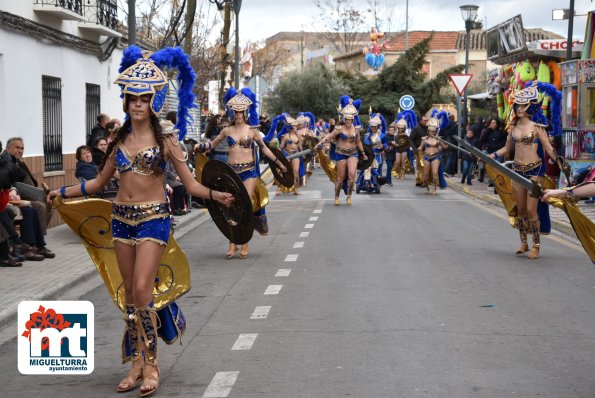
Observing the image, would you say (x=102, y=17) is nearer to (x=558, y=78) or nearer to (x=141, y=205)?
(x=558, y=78)

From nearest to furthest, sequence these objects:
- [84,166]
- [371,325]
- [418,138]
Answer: [371,325] → [84,166] → [418,138]

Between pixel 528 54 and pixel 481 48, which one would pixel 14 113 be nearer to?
pixel 528 54

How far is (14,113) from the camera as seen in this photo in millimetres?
17750

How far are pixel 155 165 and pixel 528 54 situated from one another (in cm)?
2563

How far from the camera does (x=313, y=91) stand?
66.0 meters

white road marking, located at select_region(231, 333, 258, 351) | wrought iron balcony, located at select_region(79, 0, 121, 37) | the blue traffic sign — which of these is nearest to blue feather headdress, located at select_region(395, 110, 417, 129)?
the blue traffic sign

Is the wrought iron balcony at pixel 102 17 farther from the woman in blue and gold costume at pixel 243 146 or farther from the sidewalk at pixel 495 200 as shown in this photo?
the sidewalk at pixel 495 200

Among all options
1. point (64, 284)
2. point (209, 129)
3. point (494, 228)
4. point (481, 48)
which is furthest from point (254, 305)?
point (481, 48)

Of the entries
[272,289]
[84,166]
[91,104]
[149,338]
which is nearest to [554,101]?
[272,289]

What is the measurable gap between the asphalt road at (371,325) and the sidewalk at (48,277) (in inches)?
19.2

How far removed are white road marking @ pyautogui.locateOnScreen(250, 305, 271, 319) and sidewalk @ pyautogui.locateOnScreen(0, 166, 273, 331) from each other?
7.08 feet

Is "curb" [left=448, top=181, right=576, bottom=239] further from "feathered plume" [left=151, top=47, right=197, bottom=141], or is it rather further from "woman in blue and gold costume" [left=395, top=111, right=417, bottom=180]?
"feathered plume" [left=151, top=47, right=197, bottom=141]

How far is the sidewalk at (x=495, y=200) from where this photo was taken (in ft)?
59.0

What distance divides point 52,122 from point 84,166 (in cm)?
486
